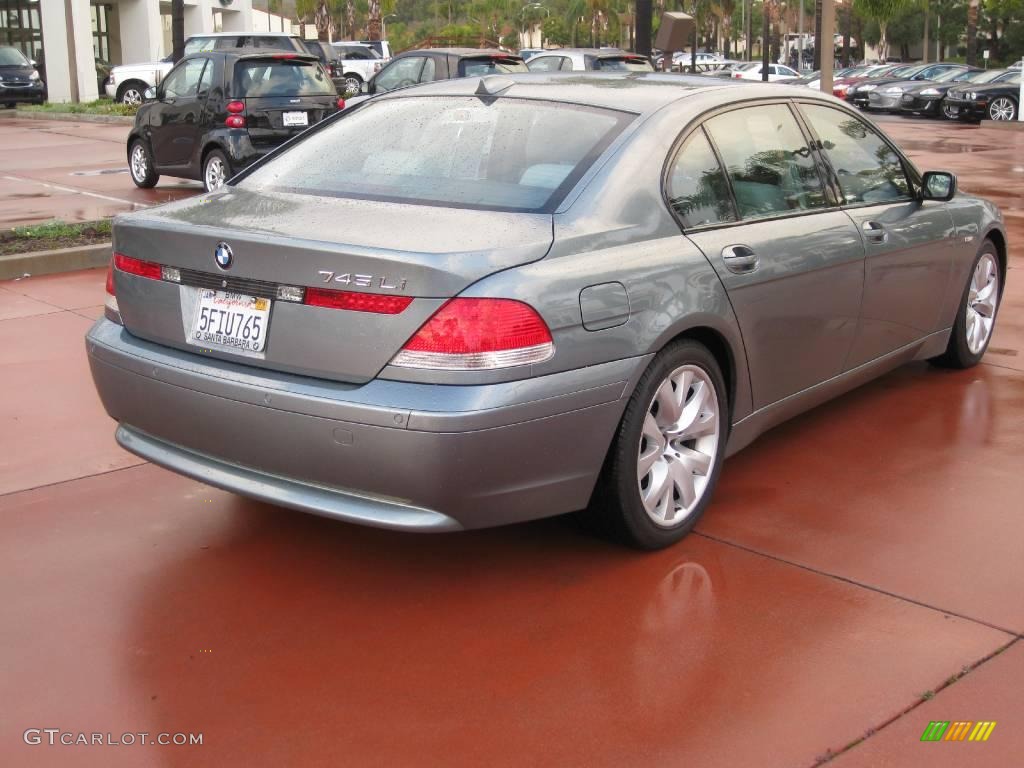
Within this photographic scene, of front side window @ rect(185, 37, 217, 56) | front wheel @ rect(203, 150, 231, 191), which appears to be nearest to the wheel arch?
front wheel @ rect(203, 150, 231, 191)

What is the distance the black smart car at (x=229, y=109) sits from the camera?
530 inches

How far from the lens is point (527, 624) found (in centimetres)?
378

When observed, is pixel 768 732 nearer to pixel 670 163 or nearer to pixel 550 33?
pixel 670 163

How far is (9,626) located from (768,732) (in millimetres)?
2232

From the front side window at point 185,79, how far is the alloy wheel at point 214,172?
2.75 feet

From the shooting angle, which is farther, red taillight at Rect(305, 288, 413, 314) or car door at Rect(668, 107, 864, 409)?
car door at Rect(668, 107, 864, 409)

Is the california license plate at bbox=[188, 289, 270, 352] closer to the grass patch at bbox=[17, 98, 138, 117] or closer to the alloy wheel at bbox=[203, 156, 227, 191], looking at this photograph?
the alloy wheel at bbox=[203, 156, 227, 191]

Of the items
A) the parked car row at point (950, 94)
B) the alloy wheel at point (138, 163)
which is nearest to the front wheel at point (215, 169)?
the alloy wheel at point (138, 163)

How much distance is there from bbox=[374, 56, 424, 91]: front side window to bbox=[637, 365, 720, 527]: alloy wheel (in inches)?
611

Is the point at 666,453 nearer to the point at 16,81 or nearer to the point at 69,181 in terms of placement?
the point at 69,181

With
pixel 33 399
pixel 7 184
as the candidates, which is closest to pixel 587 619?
pixel 33 399

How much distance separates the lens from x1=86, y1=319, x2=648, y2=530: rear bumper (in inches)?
138

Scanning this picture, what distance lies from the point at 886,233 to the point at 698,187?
1.32 m

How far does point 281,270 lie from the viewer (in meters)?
3.70
